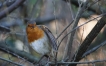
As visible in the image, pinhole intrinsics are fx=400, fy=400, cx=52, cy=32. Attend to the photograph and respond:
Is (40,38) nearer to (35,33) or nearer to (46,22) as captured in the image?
(35,33)

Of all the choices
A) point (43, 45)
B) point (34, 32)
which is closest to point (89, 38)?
point (43, 45)

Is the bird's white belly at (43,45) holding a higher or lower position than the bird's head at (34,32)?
lower

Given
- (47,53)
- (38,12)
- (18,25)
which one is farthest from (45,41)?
(38,12)

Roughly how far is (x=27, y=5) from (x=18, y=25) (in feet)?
1.70

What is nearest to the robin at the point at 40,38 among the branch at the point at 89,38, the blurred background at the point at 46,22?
the branch at the point at 89,38

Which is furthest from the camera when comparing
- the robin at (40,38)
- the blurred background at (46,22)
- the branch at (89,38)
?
the blurred background at (46,22)

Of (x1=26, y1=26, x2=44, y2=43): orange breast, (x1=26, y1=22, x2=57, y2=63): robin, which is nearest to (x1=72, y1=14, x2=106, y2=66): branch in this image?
(x1=26, y1=22, x2=57, y2=63): robin

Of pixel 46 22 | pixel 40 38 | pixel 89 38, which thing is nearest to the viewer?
pixel 89 38

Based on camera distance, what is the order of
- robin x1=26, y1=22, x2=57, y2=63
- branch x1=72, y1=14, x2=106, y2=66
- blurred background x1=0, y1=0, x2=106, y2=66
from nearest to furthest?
branch x1=72, y1=14, x2=106, y2=66, robin x1=26, y1=22, x2=57, y2=63, blurred background x1=0, y1=0, x2=106, y2=66

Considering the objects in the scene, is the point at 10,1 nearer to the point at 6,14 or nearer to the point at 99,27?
the point at 6,14

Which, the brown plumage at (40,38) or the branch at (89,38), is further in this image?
the brown plumage at (40,38)

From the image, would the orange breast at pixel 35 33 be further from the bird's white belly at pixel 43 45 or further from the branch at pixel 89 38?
the branch at pixel 89 38

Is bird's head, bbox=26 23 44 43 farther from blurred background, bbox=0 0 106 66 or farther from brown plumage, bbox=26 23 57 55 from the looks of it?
blurred background, bbox=0 0 106 66

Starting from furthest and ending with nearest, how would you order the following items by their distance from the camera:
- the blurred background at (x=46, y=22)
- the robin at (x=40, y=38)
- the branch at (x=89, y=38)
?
the blurred background at (x=46, y=22) < the robin at (x=40, y=38) < the branch at (x=89, y=38)
